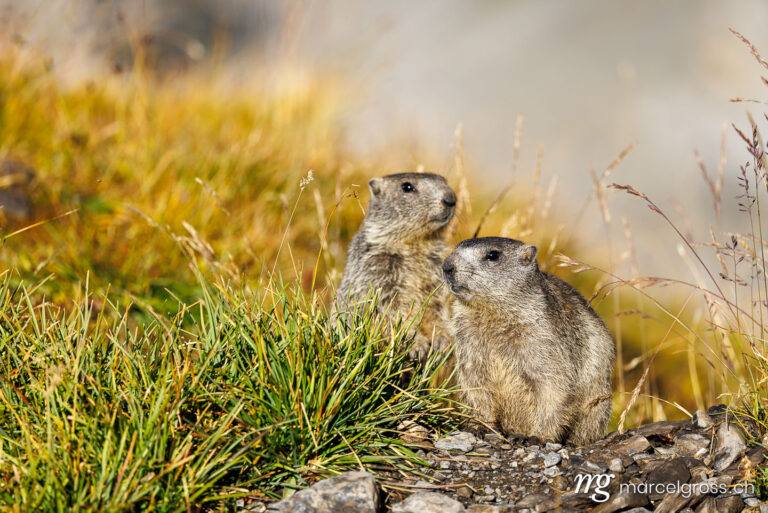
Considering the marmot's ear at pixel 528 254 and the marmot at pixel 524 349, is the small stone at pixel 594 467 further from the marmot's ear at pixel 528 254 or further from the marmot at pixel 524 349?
the marmot's ear at pixel 528 254

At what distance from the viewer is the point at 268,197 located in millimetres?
7766

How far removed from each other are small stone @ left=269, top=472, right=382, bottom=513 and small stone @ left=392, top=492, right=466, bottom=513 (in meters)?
0.12

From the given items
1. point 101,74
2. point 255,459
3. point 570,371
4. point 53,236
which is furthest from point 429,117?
point 255,459

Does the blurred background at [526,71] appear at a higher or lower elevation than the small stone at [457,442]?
higher

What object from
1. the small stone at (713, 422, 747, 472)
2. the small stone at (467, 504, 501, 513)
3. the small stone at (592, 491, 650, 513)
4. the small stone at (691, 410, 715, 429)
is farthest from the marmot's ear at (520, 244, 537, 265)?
the small stone at (467, 504, 501, 513)

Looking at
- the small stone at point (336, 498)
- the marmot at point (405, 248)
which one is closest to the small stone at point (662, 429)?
the marmot at point (405, 248)

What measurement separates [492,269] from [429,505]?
5.30 feet

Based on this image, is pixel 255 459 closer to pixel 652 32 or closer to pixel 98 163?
pixel 98 163

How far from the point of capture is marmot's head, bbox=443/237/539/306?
4.31m

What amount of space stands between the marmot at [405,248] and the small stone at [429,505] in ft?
5.72

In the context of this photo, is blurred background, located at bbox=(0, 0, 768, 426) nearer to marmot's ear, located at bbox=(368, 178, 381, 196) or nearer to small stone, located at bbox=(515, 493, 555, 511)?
marmot's ear, located at bbox=(368, 178, 381, 196)

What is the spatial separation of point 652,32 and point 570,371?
11.4m

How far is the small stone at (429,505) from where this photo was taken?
124 inches

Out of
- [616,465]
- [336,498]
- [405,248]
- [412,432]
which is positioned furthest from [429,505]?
[405,248]
